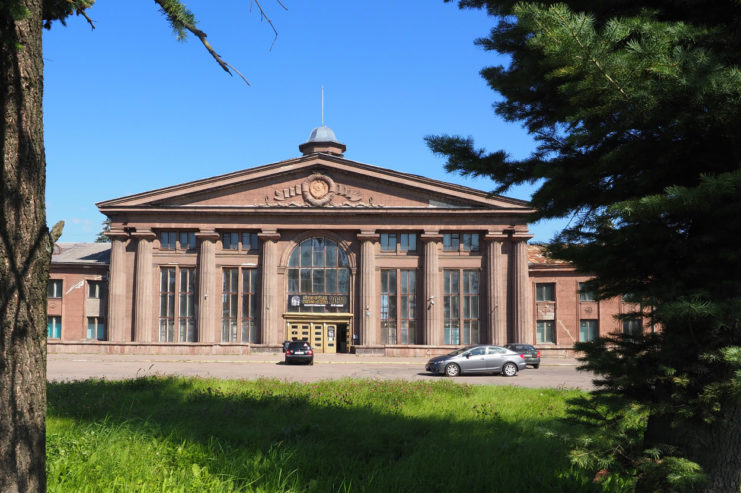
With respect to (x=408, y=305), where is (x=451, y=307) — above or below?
below

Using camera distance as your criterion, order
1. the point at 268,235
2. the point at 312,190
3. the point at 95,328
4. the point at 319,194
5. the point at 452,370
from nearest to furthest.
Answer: the point at 452,370 → the point at 268,235 → the point at 319,194 → the point at 312,190 → the point at 95,328

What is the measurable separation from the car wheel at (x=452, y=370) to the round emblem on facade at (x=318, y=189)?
22.5 meters

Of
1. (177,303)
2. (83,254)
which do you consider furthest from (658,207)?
(83,254)

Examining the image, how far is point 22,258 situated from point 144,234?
142ft

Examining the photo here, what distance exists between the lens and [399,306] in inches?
1797

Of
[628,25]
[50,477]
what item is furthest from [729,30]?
[50,477]

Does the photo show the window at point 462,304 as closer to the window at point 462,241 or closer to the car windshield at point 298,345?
the window at point 462,241

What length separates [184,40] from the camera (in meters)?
5.41

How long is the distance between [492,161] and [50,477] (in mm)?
5722

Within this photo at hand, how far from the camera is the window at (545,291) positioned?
47500 millimetres

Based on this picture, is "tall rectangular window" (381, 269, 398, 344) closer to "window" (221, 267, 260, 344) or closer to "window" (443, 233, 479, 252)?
"window" (443, 233, 479, 252)

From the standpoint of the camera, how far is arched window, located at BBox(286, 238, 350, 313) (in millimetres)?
45800

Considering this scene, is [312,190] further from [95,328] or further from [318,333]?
[95,328]

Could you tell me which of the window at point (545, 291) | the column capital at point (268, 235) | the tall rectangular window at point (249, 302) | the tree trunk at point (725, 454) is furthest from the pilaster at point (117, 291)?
the tree trunk at point (725, 454)
